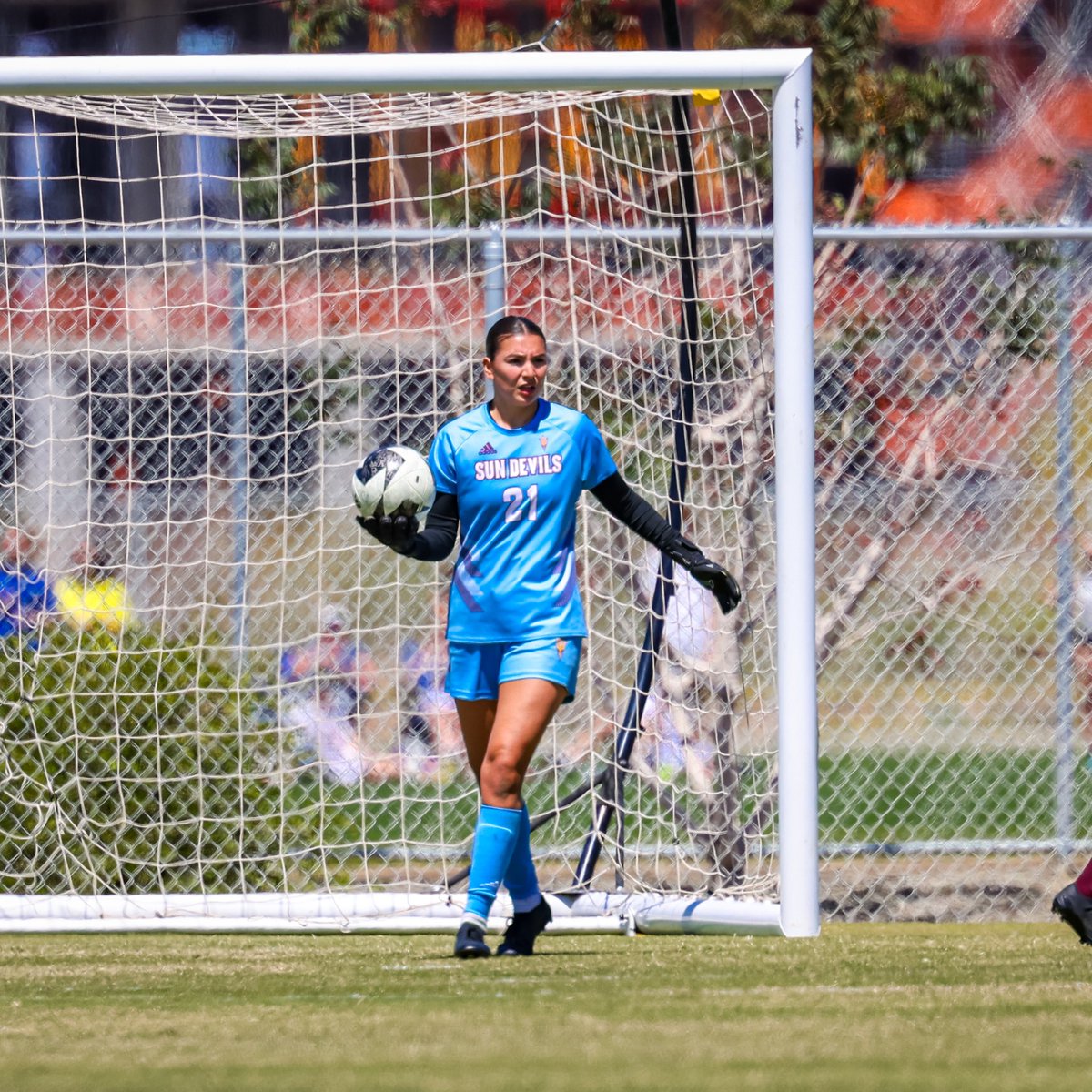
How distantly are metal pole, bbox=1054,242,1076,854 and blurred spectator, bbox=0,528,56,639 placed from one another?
3949 mm

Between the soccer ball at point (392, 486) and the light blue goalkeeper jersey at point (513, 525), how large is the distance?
136 mm

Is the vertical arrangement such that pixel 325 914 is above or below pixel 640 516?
below

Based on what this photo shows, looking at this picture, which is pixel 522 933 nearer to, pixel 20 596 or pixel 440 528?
pixel 440 528

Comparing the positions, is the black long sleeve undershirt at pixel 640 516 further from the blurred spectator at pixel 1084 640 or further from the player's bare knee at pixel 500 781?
the blurred spectator at pixel 1084 640

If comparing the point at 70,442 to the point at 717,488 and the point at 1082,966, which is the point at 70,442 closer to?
the point at 717,488

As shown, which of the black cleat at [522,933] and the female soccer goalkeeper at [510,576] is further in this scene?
the black cleat at [522,933]

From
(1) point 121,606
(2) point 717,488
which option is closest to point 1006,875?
(2) point 717,488

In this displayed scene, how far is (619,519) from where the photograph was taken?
5543 millimetres

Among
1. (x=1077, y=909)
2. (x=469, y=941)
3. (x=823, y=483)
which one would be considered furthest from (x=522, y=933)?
(x=823, y=483)

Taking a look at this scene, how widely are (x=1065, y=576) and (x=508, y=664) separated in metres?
2.87

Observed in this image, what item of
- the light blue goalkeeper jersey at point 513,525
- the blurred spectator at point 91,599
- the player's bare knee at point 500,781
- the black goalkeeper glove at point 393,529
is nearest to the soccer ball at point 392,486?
the black goalkeeper glove at point 393,529

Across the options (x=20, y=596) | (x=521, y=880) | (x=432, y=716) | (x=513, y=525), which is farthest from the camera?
(x=432, y=716)

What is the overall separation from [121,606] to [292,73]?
2.26m

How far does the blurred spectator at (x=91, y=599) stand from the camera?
711 cm
